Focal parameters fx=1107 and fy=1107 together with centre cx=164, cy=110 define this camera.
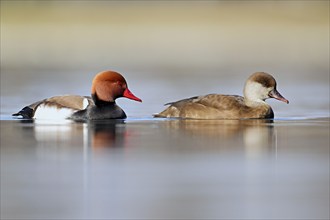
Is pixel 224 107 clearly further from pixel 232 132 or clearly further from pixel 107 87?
pixel 232 132

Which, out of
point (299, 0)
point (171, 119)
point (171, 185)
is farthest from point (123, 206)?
point (299, 0)

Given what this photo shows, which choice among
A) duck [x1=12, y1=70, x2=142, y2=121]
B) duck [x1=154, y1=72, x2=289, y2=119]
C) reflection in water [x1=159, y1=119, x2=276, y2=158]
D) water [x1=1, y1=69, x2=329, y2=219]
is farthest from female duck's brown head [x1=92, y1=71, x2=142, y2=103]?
reflection in water [x1=159, y1=119, x2=276, y2=158]

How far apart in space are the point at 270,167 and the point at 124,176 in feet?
3.25

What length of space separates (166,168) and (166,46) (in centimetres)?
2086

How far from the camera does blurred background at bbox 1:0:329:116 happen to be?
1634 cm

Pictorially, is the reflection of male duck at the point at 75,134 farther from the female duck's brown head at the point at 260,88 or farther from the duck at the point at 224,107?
the female duck's brown head at the point at 260,88

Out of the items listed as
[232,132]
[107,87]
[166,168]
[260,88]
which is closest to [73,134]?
[232,132]

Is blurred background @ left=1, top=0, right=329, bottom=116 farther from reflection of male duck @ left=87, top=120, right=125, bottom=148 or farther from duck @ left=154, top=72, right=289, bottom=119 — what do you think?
reflection of male duck @ left=87, top=120, right=125, bottom=148

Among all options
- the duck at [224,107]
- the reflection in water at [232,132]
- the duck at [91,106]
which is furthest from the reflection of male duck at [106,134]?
the duck at [224,107]

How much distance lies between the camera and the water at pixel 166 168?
18.8ft

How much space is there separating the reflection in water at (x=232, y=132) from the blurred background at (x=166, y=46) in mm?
2075

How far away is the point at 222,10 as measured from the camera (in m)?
32.6

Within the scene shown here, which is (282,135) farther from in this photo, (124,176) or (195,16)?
(195,16)

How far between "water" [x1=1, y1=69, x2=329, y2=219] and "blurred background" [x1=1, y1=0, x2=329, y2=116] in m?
2.80
